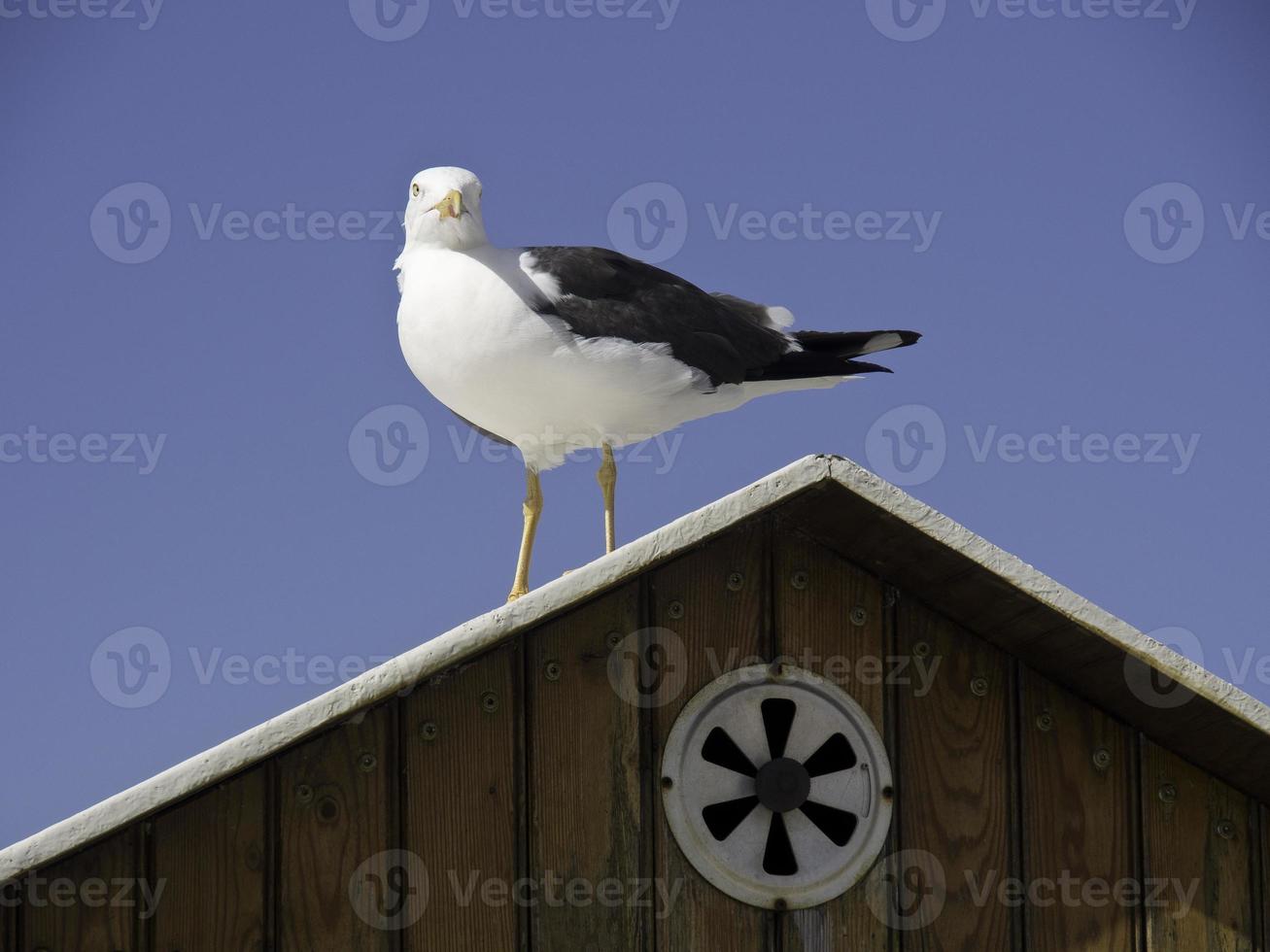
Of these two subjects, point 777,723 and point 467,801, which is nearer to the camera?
point 467,801

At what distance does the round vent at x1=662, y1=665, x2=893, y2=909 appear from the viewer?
14.6 feet

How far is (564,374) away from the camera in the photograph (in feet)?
18.8

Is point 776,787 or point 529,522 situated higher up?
point 529,522

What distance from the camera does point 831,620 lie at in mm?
4660

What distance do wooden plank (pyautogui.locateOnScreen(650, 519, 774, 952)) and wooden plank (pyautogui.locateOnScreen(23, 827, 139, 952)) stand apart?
137 centimetres

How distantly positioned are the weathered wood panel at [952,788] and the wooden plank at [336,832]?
4.73ft

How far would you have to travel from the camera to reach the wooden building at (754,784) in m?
4.15

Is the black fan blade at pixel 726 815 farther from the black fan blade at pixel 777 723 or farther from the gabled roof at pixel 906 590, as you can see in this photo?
the gabled roof at pixel 906 590

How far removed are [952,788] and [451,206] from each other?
9.10 feet

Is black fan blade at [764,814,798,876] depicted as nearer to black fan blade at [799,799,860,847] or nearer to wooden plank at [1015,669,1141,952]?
black fan blade at [799,799,860,847]

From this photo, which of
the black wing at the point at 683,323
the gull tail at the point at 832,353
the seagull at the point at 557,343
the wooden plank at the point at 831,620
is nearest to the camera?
the wooden plank at the point at 831,620

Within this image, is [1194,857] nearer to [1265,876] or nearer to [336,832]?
[1265,876]

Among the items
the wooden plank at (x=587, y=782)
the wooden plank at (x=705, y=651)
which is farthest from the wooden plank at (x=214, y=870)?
the wooden plank at (x=705, y=651)

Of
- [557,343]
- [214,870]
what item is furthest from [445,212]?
[214,870]
